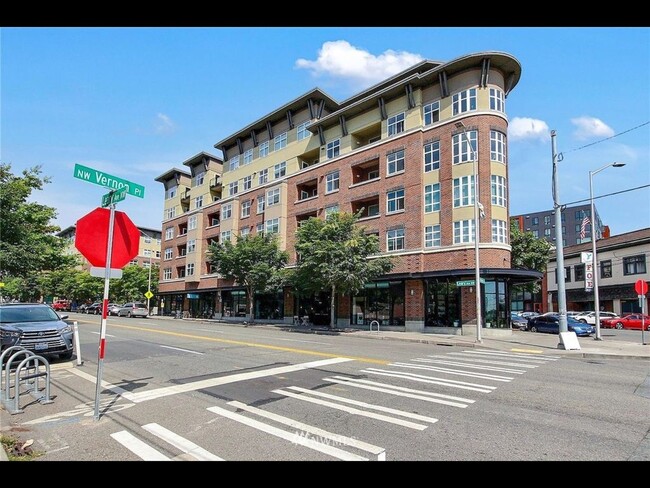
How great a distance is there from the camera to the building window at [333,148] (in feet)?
124

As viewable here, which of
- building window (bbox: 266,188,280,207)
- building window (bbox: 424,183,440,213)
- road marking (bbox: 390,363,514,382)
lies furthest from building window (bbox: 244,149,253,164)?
road marking (bbox: 390,363,514,382)

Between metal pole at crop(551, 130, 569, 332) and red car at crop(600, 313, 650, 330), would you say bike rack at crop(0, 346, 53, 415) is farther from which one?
Answer: red car at crop(600, 313, 650, 330)

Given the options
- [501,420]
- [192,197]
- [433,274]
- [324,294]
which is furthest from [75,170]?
[192,197]

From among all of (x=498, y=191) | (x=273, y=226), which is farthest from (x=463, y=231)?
(x=273, y=226)

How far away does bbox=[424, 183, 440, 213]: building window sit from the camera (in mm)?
29953

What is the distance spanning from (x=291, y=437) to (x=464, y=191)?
1004 inches

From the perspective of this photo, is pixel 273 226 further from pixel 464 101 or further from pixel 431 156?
pixel 464 101

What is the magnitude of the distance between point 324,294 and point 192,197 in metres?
29.8

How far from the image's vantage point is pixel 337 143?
37875 mm

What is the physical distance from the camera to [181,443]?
5289mm

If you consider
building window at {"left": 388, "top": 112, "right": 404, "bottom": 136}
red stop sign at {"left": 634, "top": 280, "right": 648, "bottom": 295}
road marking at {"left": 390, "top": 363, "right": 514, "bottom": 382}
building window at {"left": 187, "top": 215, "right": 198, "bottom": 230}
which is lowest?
road marking at {"left": 390, "top": 363, "right": 514, "bottom": 382}

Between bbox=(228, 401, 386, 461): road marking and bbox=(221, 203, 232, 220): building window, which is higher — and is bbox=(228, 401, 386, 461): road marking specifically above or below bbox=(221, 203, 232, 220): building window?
below

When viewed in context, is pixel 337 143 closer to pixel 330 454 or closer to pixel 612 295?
pixel 330 454

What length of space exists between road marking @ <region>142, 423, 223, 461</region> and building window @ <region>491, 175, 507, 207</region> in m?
26.3
